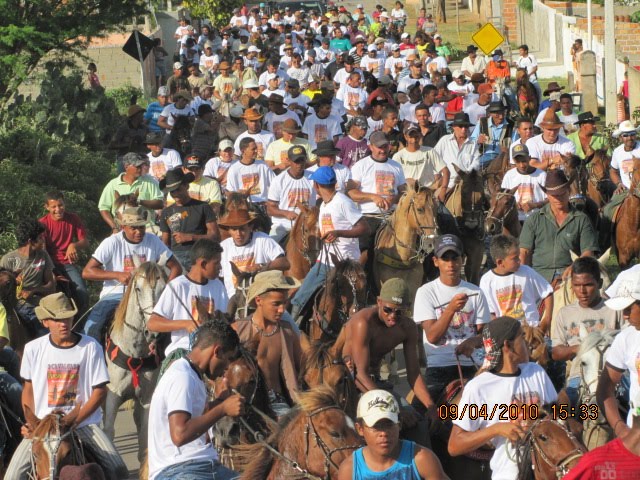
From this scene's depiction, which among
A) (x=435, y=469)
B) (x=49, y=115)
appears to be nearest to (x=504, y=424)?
(x=435, y=469)

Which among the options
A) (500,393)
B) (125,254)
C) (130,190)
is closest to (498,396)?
(500,393)

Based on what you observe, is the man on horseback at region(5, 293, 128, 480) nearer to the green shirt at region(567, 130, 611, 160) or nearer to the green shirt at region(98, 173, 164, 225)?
the green shirt at region(98, 173, 164, 225)

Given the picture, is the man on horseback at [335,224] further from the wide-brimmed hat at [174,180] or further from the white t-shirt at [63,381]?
the white t-shirt at [63,381]

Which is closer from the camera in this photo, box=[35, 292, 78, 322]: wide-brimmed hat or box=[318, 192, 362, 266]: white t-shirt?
box=[35, 292, 78, 322]: wide-brimmed hat

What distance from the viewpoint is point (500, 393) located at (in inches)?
316

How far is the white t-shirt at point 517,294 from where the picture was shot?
11.2 m

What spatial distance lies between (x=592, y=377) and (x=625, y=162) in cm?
945

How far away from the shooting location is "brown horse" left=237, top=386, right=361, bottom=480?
7.47 meters

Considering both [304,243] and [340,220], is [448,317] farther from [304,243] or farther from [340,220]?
[304,243]

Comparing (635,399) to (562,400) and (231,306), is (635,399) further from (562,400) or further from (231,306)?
(231,306)

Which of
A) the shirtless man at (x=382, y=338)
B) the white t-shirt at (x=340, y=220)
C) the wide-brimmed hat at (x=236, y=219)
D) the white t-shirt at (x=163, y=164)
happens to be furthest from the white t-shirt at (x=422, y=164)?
the shirtless man at (x=382, y=338)

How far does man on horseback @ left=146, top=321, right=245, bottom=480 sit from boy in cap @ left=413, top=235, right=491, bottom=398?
2.43 metres

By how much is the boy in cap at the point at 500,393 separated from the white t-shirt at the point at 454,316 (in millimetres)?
1970

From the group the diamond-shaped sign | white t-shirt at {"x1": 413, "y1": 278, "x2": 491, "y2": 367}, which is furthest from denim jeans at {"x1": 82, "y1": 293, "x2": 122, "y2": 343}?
the diamond-shaped sign
